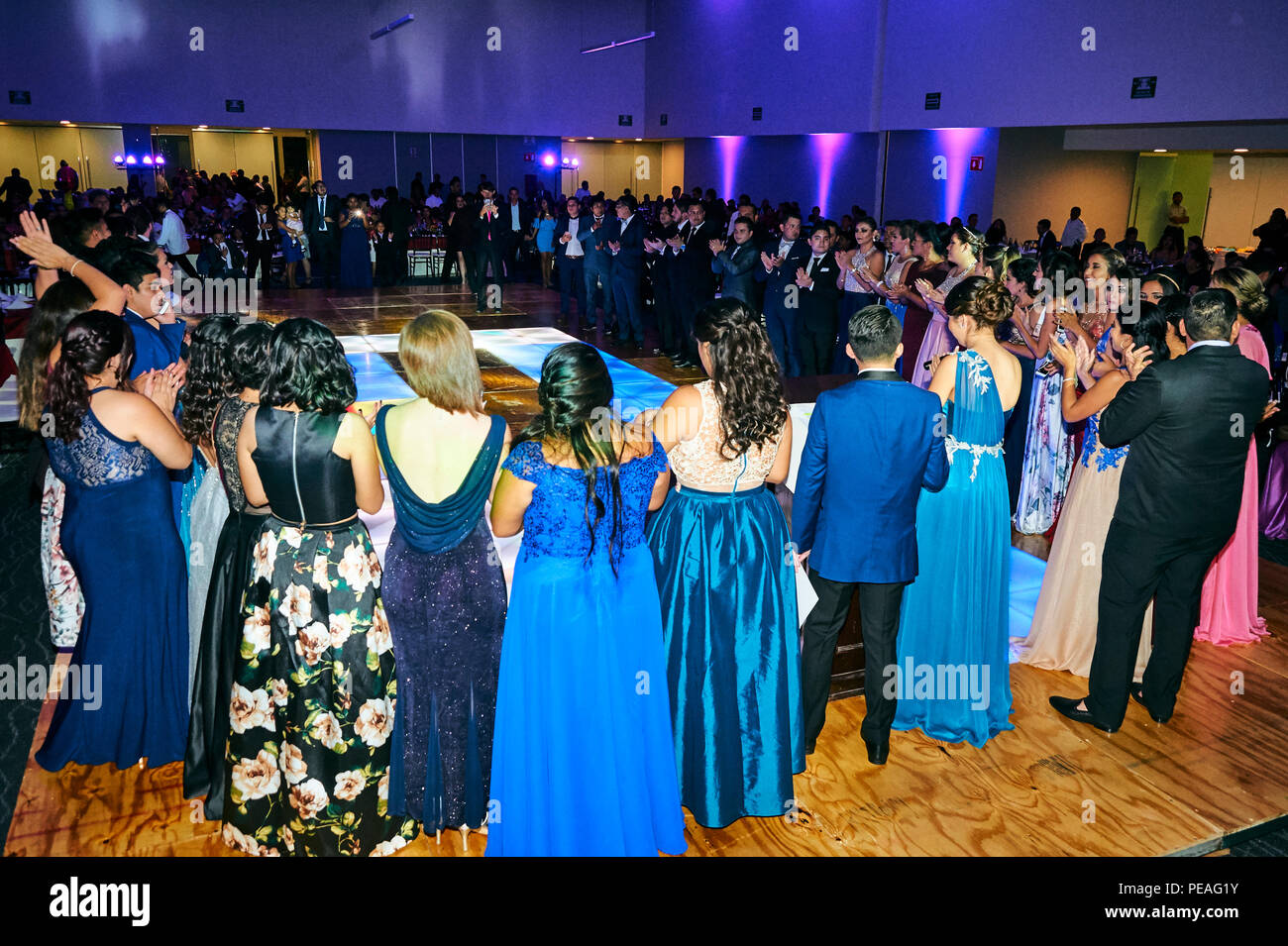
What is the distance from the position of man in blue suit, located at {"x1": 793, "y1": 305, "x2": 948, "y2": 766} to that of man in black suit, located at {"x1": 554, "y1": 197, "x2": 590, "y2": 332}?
330 inches

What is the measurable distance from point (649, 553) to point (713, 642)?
1.17 feet

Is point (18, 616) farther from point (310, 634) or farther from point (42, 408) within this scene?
point (310, 634)

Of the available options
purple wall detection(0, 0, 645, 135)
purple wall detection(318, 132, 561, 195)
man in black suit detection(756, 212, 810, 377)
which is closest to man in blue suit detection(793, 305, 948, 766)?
man in black suit detection(756, 212, 810, 377)

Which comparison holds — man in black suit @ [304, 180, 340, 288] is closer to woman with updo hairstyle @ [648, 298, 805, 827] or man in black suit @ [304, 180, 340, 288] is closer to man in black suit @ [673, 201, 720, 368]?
man in black suit @ [673, 201, 720, 368]

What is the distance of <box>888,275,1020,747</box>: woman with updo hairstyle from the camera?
10.6ft

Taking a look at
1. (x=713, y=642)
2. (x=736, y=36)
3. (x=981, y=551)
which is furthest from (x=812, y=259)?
(x=736, y=36)

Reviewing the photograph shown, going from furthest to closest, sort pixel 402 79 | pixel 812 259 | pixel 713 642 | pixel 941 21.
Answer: pixel 402 79 < pixel 941 21 < pixel 812 259 < pixel 713 642

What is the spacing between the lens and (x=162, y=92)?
18047 mm

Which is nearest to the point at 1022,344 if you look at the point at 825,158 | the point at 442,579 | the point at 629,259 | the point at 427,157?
the point at 442,579

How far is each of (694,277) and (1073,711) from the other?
6.54m

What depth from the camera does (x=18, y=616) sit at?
415 centimetres

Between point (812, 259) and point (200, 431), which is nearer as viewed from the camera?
point (200, 431)

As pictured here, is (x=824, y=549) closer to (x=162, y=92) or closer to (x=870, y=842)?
(x=870, y=842)

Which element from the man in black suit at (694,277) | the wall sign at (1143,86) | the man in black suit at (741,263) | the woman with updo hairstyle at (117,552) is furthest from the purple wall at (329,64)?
the woman with updo hairstyle at (117,552)
